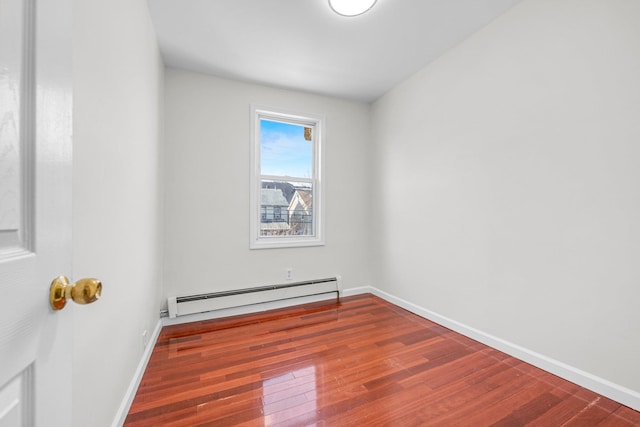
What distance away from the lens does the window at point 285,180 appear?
3.03 m

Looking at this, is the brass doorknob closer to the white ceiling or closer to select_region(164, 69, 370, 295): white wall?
the white ceiling

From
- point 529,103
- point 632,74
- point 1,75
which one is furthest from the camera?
point 529,103

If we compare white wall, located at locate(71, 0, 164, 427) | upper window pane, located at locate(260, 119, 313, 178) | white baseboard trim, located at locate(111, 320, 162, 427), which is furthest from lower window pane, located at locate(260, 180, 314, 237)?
white baseboard trim, located at locate(111, 320, 162, 427)

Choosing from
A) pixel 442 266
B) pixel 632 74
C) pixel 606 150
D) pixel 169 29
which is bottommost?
pixel 442 266

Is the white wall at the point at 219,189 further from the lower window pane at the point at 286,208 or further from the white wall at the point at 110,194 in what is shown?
the white wall at the point at 110,194

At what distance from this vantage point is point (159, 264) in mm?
2436

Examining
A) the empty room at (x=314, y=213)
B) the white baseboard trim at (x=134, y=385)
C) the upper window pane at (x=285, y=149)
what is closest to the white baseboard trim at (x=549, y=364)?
the empty room at (x=314, y=213)

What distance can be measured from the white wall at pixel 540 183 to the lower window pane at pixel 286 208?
1.35 m

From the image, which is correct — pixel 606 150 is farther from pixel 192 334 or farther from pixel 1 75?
pixel 192 334

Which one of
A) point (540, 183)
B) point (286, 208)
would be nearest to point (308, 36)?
point (286, 208)

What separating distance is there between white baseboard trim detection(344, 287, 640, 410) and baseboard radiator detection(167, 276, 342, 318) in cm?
108

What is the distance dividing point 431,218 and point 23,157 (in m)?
2.77

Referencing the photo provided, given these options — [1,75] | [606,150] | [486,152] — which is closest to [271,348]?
[1,75]

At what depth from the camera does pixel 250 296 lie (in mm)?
2857
